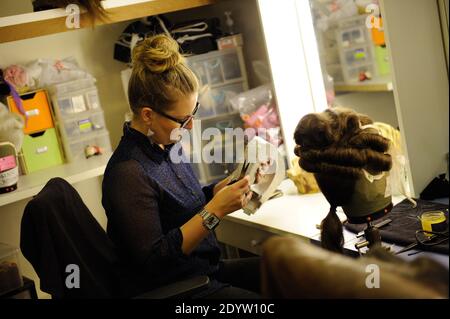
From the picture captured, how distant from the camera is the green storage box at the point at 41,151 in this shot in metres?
2.50

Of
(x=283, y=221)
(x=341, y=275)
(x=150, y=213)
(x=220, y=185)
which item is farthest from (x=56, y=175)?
(x=341, y=275)

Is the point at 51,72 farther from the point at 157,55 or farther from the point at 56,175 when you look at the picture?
the point at 157,55

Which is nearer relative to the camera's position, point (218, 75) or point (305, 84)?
point (305, 84)

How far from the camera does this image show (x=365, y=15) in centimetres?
238

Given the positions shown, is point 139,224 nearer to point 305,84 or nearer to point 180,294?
point 180,294

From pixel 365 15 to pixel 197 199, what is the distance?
3.54 ft

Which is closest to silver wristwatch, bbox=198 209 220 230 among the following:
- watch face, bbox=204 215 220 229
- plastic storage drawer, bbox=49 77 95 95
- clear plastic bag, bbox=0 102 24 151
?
watch face, bbox=204 215 220 229

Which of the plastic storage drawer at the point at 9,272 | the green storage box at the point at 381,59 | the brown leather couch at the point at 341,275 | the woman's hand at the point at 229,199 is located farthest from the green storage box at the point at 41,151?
the brown leather couch at the point at 341,275

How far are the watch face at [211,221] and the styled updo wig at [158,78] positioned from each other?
1.18 ft

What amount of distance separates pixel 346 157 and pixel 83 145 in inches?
56.7

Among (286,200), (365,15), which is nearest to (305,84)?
(365,15)

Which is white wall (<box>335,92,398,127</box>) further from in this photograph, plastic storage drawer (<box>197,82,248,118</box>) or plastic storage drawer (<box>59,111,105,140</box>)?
plastic storage drawer (<box>59,111,105,140</box>)

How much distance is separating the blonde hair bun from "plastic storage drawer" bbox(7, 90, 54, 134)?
879 millimetres

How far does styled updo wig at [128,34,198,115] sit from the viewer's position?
1740 millimetres
